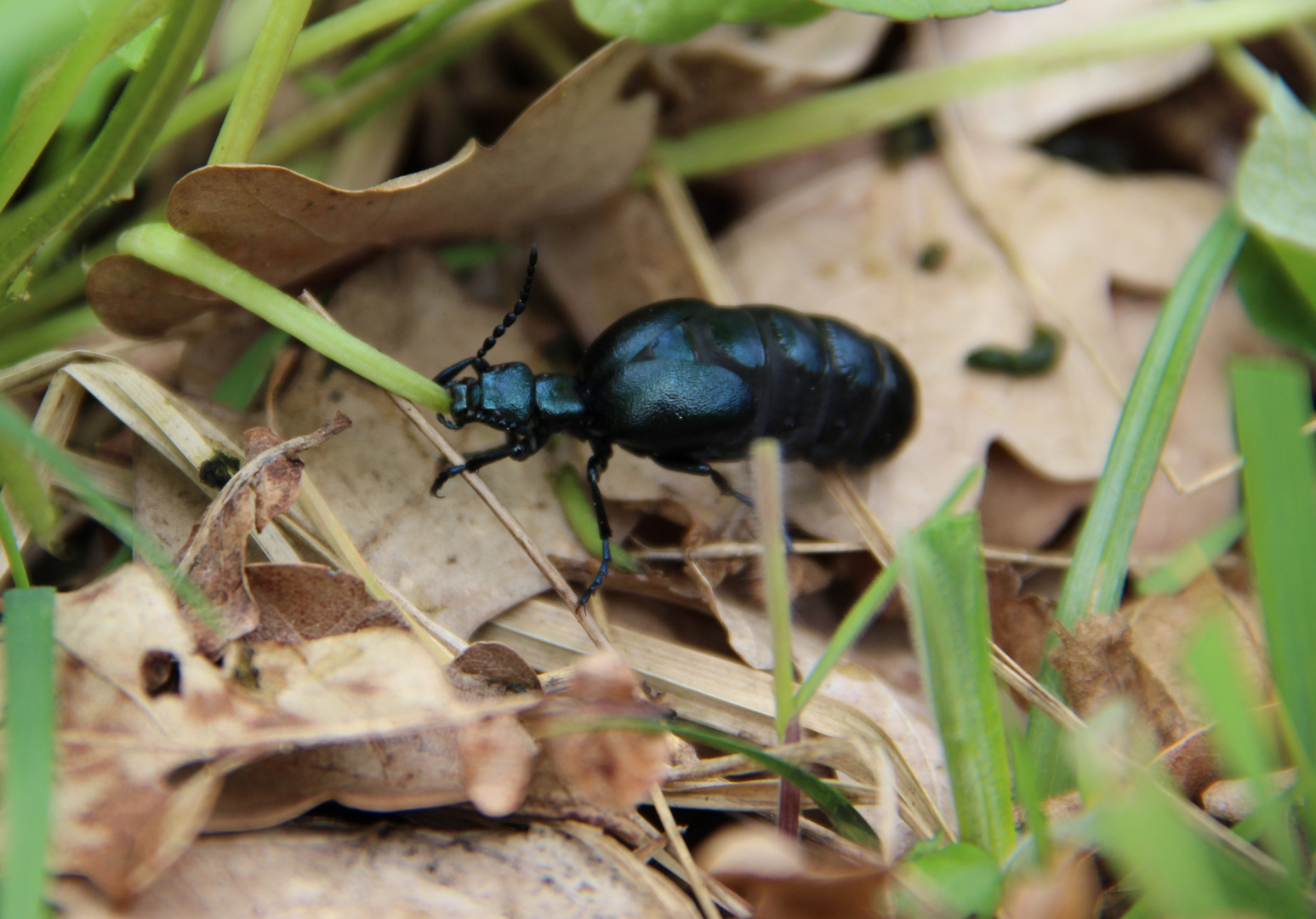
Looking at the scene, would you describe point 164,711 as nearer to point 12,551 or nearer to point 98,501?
point 98,501

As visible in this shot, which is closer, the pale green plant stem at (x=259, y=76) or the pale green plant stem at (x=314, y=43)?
the pale green plant stem at (x=259, y=76)

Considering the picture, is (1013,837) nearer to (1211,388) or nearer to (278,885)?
(278,885)

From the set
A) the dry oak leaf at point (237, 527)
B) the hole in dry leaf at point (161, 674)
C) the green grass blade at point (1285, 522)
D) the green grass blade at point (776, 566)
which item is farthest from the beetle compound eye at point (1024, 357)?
the hole in dry leaf at point (161, 674)

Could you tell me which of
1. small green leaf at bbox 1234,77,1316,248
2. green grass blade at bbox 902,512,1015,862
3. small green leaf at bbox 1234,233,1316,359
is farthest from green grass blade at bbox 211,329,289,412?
small green leaf at bbox 1234,233,1316,359

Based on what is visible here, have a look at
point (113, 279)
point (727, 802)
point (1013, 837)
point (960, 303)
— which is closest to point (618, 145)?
point (960, 303)

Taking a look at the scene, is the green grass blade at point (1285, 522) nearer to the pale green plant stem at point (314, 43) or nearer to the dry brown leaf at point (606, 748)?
the dry brown leaf at point (606, 748)

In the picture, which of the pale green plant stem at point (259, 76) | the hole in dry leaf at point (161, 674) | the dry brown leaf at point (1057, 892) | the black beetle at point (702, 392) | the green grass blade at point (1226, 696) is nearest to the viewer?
the green grass blade at point (1226, 696)
